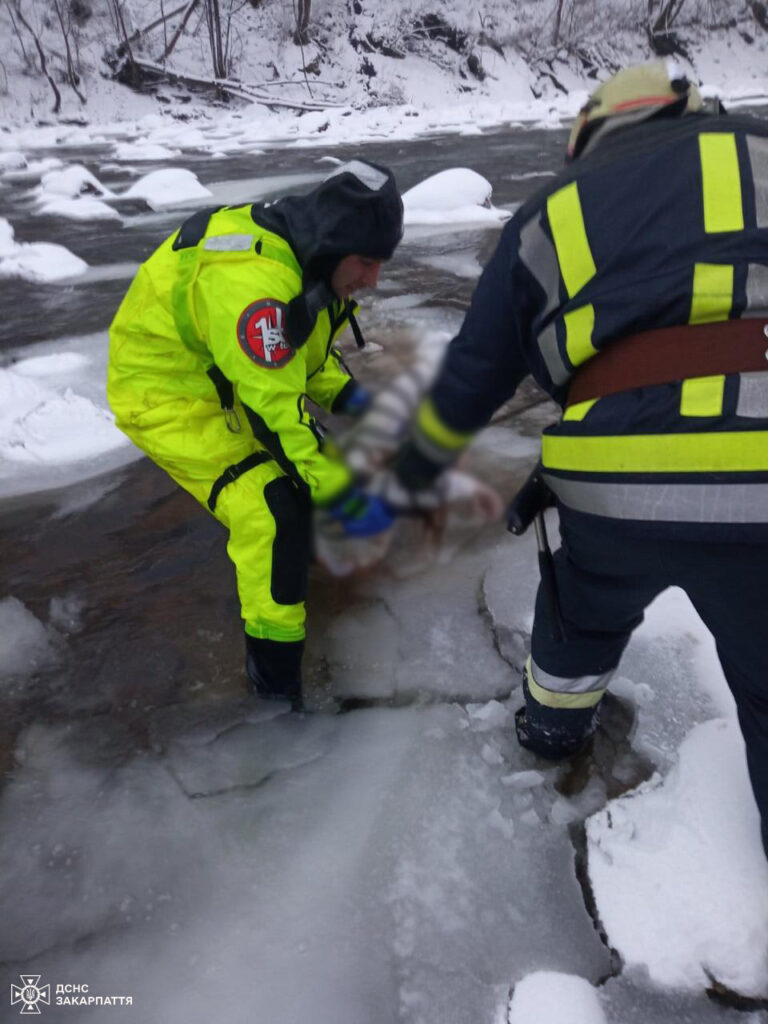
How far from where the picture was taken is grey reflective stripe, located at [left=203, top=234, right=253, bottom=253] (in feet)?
4.73

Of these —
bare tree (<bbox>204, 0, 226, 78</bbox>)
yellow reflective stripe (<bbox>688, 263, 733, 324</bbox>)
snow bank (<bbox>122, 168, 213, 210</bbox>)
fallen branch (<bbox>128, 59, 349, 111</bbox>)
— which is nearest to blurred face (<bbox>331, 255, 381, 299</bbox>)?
yellow reflective stripe (<bbox>688, 263, 733, 324</bbox>)

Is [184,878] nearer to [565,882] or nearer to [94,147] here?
[565,882]

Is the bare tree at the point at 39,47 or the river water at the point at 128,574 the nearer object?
the river water at the point at 128,574

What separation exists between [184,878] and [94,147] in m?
14.0

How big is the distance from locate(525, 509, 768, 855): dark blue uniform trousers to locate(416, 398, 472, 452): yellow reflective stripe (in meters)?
0.29

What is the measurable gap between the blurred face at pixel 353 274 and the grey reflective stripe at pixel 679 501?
0.71 m

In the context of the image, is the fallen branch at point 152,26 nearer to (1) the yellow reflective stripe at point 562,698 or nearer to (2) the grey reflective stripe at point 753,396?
(1) the yellow reflective stripe at point 562,698

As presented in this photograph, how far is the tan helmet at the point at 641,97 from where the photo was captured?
983 millimetres

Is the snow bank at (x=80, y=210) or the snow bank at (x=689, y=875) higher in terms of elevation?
the snow bank at (x=80, y=210)

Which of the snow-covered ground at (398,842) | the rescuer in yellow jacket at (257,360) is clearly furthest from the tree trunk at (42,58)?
the rescuer in yellow jacket at (257,360)

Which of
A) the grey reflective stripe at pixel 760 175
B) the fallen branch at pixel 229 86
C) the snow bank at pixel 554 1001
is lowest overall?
the snow bank at pixel 554 1001

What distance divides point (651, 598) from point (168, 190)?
25.3ft

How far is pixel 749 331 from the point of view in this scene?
0.90 m

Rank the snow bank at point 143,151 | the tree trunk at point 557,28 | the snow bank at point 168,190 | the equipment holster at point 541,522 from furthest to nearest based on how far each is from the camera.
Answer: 1. the tree trunk at point 557,28
2. the snow bank at point 143,151
3. the snow bank at point 168,190
4. the equipment holster at point 541,522
